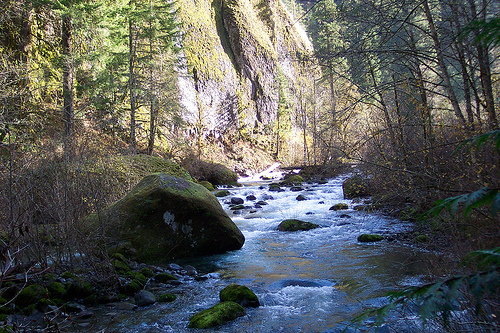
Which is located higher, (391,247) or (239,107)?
(239,107)

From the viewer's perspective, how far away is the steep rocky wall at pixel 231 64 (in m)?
32.0

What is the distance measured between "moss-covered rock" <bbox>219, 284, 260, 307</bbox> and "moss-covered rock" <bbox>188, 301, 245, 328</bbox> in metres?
0.24

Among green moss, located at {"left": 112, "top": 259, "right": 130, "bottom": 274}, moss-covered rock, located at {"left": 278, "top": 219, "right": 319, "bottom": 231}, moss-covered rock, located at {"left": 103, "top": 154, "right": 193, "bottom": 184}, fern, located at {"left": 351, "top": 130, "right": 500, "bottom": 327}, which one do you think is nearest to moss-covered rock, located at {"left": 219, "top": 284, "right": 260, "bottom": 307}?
green moss, located at {"left": 112, "top": 259, "right": 130, "bottom": 274}

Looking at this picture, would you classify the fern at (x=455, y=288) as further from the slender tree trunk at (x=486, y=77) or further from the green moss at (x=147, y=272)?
the green moss at (x=147, y=272)

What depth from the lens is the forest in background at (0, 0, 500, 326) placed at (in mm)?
4547

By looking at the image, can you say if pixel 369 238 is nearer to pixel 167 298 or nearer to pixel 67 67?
pixel 167 298

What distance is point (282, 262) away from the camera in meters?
7.08

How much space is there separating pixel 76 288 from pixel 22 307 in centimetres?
72

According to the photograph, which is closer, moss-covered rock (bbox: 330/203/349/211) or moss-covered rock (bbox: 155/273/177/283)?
moss-covered rock (bbox: 155/273/177/283)

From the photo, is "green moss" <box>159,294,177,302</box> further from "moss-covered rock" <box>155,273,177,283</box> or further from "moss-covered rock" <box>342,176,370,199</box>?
"moss-covered rock" <box>342,176,370,199</box>

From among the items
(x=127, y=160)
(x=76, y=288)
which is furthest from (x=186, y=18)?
(x=76, y=288)

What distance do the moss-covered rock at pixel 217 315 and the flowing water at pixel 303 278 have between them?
4.2 inches

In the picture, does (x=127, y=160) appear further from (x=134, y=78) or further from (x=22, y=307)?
(x=134, y=78)

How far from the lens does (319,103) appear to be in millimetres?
Result: 33594
